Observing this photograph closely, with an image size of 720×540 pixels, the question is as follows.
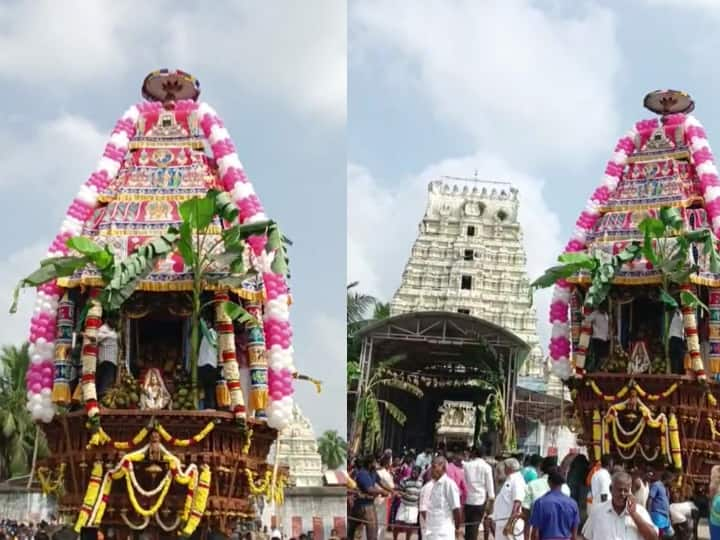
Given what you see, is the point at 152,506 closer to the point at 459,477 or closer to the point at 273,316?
the point at 273,316

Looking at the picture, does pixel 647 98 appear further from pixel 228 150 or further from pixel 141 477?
pixel 141 477

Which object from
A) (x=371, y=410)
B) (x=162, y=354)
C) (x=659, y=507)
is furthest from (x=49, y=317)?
(x=371, y=410)

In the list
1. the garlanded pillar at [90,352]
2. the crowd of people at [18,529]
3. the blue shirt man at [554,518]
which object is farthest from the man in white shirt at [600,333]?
the crowd of people at [18,529]

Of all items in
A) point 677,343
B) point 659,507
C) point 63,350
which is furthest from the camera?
point 677,343

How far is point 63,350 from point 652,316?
930 cm

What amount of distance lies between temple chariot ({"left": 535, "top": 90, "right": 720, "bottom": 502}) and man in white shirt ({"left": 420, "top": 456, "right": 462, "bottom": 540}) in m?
7.90

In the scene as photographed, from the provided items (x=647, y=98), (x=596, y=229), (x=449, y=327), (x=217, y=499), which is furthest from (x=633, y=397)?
(x=449, y=327)

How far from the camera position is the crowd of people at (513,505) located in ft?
26.3

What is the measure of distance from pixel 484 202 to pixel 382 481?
109 feet

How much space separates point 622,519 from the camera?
26.1ft

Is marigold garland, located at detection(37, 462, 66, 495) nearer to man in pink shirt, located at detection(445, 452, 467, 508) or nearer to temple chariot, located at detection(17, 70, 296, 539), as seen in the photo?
temple chariot, located at detection(17, 70, 296, 539)

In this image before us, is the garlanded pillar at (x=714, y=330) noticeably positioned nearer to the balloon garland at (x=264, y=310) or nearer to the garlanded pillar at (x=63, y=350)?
the balloon garland at (x=264, y=310)

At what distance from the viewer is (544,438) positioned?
3444 cm

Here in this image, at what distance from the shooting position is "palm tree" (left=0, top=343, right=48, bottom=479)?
35500mm
